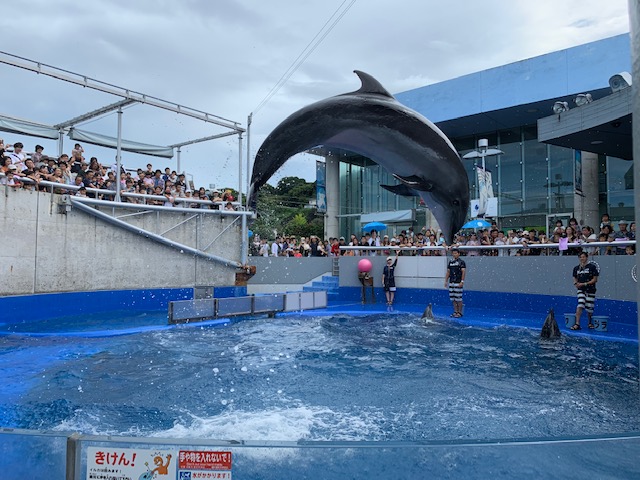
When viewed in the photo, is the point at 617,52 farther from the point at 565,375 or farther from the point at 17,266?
the point at 17,266

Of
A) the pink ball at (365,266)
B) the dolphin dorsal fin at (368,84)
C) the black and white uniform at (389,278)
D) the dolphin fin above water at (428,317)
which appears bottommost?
the dolphin fin above water at (428,317)

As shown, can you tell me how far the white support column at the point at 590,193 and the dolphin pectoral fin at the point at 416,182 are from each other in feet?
49.4

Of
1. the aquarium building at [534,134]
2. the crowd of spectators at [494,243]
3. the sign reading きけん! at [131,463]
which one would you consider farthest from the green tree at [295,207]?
the sign reading きけん! at [131,463]

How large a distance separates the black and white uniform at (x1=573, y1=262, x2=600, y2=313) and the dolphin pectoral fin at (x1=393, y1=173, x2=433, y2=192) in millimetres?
6466

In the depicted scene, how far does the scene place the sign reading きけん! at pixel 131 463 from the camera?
2.09 m

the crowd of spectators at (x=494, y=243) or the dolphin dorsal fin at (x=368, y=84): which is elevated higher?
the dolphin dorsal fin at (x=368, y=84)

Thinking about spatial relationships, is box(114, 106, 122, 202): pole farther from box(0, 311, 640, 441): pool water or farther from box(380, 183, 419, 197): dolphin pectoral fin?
box(380, 183, 419, 197): dolphin pectoral fin

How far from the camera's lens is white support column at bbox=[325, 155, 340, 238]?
2683cm

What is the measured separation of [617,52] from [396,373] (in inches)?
578

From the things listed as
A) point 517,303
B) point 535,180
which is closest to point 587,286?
point 517,303

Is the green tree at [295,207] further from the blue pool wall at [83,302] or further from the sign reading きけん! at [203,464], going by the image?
the sign reading きけん! at [203,464]

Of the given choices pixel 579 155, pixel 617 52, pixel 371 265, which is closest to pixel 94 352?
pixel 371 265

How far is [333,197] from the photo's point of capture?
27203mm

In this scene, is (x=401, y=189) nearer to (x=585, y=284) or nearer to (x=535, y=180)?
(x=585, y=284)
